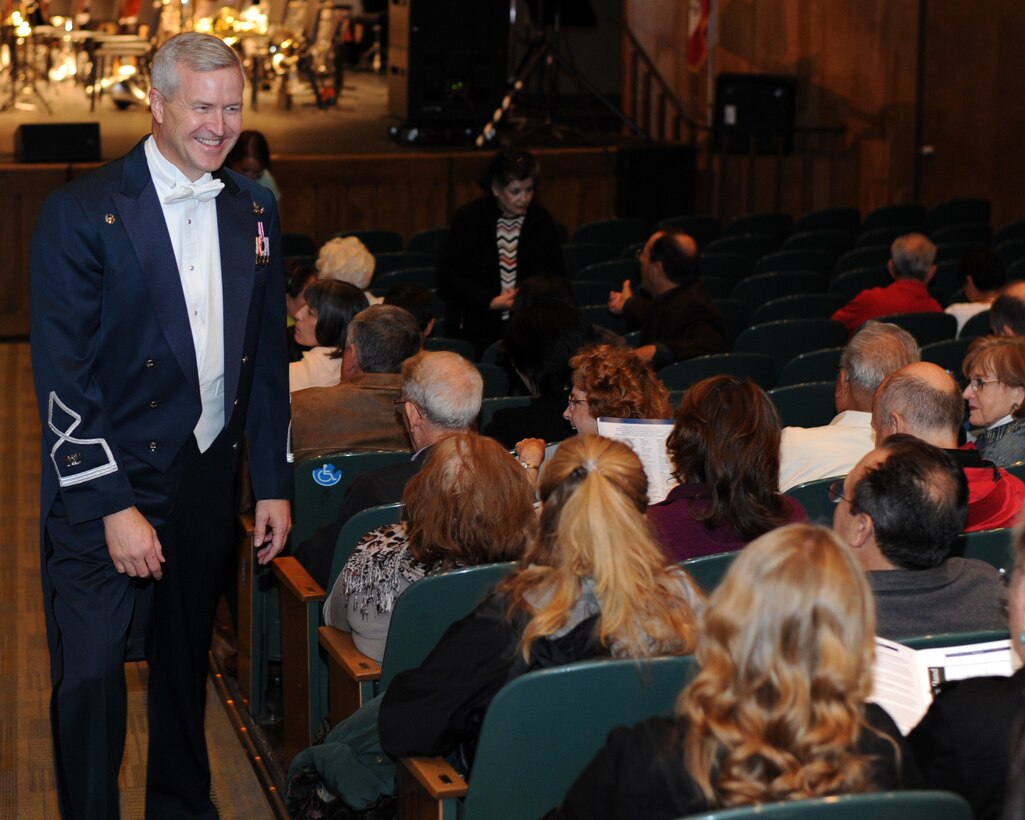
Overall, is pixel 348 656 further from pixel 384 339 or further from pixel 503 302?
pixel 503 302

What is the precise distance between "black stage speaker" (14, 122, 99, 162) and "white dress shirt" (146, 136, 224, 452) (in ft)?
23.3

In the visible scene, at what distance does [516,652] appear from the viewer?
7.39ft

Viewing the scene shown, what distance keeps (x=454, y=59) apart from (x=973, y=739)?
11.1 meters

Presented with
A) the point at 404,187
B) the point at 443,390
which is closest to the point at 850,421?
the point at 443,390

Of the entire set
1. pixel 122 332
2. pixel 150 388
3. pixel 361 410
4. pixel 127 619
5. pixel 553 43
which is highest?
pixel 553 43

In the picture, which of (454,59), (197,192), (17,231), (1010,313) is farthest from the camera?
(454,59)

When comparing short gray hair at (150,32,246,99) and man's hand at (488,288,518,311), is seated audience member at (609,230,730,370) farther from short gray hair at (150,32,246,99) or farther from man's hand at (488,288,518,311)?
short gray hair at (150,32,246,99)

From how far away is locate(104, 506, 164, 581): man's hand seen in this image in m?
2.55

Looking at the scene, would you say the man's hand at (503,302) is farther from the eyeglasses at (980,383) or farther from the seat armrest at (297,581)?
the seat armrest at (297,581)

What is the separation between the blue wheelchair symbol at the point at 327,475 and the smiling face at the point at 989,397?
1.78m

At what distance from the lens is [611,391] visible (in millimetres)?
3637

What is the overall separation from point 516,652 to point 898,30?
34.2 ft

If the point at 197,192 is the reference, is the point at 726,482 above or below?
below

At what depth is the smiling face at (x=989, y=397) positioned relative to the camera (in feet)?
12.9
